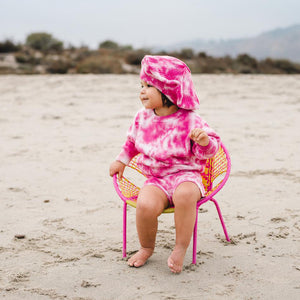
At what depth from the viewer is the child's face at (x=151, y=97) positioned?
2.32 meters

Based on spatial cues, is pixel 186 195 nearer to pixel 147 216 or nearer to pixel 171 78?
pixel 147 216

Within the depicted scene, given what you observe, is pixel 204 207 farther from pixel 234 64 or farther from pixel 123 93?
pixel 234 64

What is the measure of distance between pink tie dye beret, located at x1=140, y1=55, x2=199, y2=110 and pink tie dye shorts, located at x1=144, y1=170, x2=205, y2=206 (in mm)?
362

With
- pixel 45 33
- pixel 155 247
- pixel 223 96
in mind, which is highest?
pixel 45 33

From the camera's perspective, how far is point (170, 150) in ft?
7.60

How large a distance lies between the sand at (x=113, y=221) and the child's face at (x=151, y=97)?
853 mm

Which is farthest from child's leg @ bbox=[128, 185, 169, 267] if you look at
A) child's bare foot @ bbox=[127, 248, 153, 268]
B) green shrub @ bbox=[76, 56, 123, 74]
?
green shrub @ bbox=[76, 56, 123, 74]

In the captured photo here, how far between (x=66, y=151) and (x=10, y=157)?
0.59 meters

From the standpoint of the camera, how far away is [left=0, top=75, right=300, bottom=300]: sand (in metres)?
2.10

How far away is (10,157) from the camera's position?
4.48m

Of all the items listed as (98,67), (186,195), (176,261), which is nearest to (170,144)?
(186,195)

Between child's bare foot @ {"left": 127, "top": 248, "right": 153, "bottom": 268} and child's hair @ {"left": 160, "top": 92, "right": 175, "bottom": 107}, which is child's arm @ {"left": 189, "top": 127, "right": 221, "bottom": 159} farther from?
child's bare foot @ {"left": 127, "top": 248, "right": 153, "bottom": 268}

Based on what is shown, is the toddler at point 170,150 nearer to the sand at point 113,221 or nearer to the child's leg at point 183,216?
the child's leg at point 183,216

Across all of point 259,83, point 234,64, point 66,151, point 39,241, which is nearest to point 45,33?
point 234,64
